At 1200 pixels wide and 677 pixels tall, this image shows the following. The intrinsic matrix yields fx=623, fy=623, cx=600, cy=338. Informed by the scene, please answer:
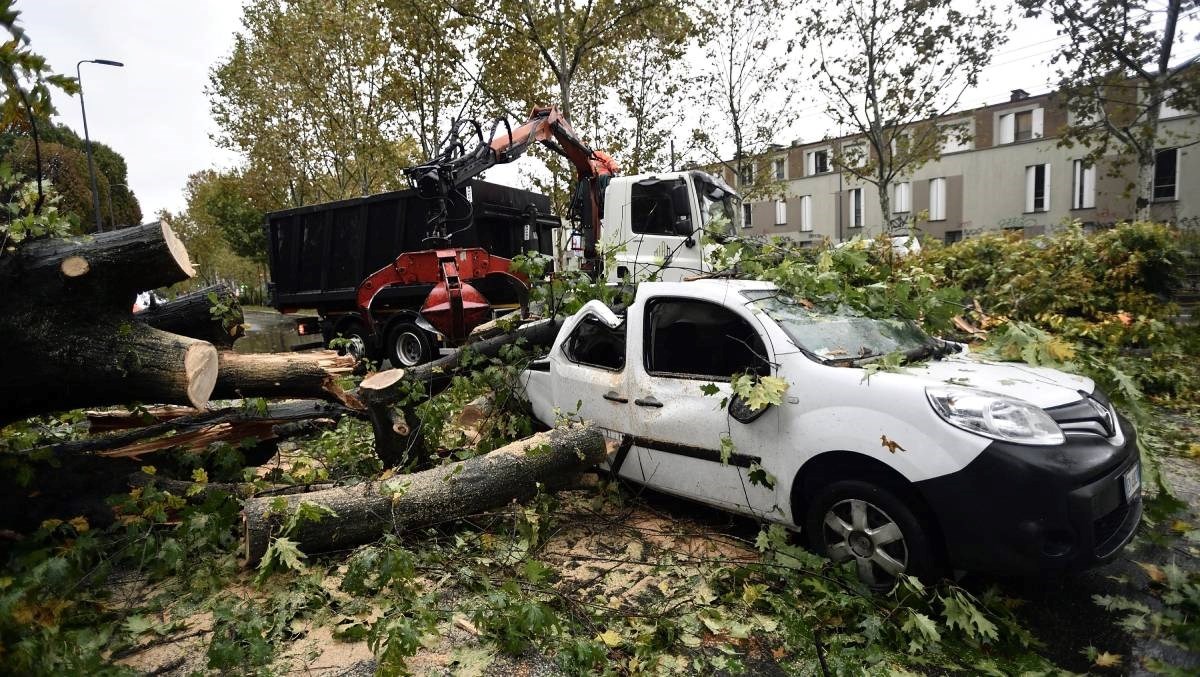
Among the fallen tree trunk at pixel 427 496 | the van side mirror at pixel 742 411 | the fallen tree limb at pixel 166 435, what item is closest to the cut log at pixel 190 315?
the fallen tree limb at pixel 166 435

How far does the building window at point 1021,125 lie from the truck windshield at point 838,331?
37.1m

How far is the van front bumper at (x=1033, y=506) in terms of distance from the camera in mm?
2535

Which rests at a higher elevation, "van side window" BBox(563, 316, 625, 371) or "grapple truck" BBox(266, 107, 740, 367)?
"grapple truck" BBox(266, 107, 740, 367)

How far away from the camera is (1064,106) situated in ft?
60.6

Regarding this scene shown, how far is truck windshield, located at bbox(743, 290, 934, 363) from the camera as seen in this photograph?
3402 mm

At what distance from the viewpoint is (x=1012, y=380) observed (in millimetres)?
3004

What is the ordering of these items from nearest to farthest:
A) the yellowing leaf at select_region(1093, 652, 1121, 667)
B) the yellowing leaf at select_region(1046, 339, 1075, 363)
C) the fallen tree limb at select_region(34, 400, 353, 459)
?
the yellowing leaf at select_region(1093, 652, 1121, 667), the yellowing leaf at select_region(1046, 339, 1075, 363), the fallen tree limb at select_region(34, 400, 353, 459)

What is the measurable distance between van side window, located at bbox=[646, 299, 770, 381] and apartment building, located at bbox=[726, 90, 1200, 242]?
26029 mm

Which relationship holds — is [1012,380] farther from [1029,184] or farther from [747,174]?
[1029,184]

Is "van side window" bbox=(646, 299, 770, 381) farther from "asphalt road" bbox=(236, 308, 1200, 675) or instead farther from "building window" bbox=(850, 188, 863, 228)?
"building window" bbox=(850, 188, 863, 228)

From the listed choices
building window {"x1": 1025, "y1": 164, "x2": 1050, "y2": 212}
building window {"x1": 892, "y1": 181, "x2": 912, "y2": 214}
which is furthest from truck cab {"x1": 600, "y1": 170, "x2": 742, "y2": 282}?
building window {"x1": 892, "y1": 181, "x2": 912, "y2": 214}

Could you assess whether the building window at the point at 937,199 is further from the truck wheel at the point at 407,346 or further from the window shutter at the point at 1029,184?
the truck wheel at the point at 407,346

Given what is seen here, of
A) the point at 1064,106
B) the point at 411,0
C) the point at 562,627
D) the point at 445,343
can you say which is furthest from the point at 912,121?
the point at 562,627

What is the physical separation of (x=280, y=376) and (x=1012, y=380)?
478 centimetres
